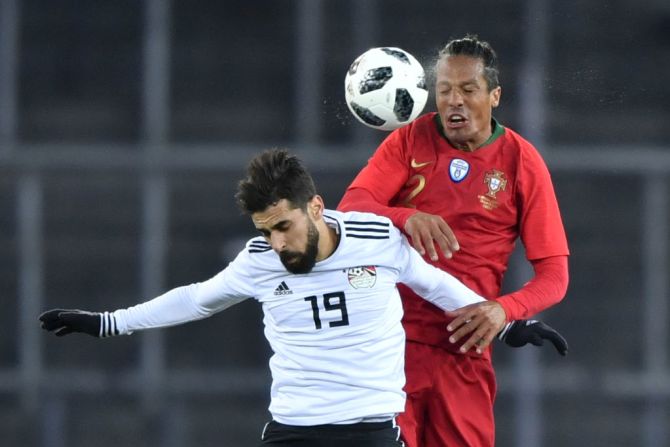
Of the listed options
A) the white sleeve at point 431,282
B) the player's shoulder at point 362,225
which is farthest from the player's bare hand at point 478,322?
the player's shoulder at point 362,225

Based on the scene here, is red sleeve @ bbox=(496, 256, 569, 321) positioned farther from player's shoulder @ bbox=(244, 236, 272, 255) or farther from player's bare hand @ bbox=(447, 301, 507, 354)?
player's shoulder @ bbox=(244, 236, 272, 255)

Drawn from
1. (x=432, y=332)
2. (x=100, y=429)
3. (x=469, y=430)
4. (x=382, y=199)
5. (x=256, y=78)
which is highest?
(x=256, y=78)

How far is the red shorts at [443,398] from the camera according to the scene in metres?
3.88

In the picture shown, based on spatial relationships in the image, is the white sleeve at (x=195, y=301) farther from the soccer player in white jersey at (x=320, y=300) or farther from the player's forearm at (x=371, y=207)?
the player's forearm at (x=371, y=207)

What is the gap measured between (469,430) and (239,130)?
19.4ft

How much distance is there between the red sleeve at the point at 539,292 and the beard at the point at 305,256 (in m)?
0.57


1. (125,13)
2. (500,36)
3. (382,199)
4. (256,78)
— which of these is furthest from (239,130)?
(382,199)

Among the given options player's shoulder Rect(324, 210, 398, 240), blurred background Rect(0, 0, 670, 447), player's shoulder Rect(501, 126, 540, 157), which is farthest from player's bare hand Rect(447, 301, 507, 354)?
blurred background Rect(0, 0, 670, 447)

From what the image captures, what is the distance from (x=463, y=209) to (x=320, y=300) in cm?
59

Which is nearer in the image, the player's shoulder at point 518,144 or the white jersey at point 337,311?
the white jersey at point 337,311

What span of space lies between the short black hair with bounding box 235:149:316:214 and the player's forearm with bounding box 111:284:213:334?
1.08 feet

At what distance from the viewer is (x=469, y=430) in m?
3.90

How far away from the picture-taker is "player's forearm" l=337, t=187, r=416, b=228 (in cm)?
365

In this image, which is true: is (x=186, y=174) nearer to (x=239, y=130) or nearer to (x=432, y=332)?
(x=239, y=130)
